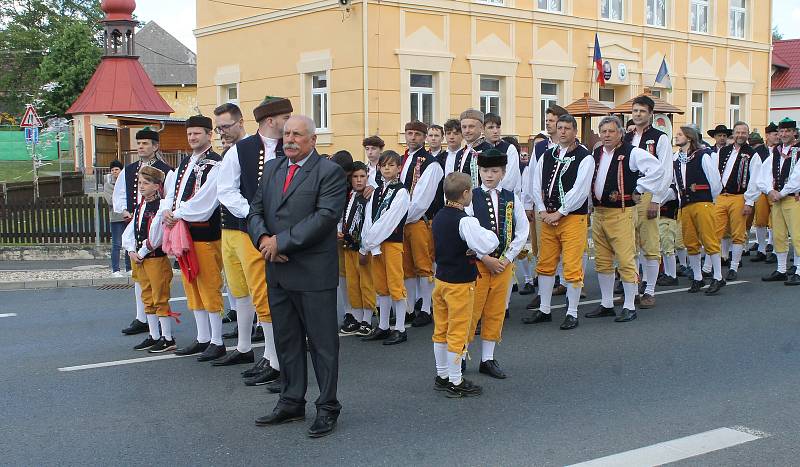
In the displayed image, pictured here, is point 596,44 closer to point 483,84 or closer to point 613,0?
point 613,0

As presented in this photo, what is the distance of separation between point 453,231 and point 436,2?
56.4ft

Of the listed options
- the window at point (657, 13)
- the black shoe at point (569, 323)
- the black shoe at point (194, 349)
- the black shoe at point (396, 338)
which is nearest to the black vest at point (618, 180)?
the black shoe at point (569, 323)

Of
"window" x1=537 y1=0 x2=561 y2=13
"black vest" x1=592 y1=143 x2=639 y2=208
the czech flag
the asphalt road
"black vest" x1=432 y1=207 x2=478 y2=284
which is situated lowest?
the asphalt road

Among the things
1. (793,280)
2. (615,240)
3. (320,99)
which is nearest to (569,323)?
(615,240)

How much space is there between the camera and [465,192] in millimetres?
6457

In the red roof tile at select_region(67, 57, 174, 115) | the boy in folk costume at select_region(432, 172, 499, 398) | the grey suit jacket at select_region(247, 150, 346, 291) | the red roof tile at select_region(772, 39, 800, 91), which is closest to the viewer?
the grey suit jacket at select_region(247, 150, 346, 291)

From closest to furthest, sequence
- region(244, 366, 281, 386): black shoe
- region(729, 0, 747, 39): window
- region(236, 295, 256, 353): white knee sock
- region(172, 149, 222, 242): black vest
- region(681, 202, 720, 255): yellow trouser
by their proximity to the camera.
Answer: region(244, 366, 281, 386): black shoe, region(236, 295, 256, 353): white knee sock, region(172, 149, 222, 242): black vest, region(681, 202, 720, 255): yellow trouser, region(729, 0, 747, 39): window

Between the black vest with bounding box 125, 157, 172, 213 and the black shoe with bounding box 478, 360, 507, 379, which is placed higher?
the black vest with bounding box 125, 157, 172, 213

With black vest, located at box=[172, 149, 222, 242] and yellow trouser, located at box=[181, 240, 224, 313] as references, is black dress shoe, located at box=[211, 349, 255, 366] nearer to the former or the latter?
yellow trouser, located at box=[181, 240, 224, 313]

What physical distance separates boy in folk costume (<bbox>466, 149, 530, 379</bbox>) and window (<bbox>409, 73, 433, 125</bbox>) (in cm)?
1574

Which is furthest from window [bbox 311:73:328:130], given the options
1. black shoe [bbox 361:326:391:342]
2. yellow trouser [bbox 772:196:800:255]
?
black shoe [bbox 361:326:391:342]

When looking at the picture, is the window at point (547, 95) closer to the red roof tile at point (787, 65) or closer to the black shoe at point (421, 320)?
the black shoe at point (421, 320)

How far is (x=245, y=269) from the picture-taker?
6996 mm

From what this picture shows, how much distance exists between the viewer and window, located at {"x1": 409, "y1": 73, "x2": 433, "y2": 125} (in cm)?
2267
